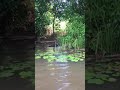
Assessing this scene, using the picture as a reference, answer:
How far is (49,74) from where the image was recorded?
113 inches

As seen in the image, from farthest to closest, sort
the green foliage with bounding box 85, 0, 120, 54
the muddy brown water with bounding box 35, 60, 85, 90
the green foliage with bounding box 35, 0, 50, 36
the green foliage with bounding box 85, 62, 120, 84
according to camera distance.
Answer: the green foliage with bounding box 85, 0, 120, 54, the green foliage with bounding box 35, 0, 50, 36, the green foliage with bounding box 85, 62, 120, 84, the muddy brown water with bounding box 35, 60, 85, 90

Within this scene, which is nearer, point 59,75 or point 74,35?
point 59,75

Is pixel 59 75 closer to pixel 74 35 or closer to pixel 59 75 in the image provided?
pixel 59 75

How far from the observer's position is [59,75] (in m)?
2.85

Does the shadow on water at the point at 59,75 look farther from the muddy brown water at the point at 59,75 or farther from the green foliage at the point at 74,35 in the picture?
the green foliage at the point at 74,35

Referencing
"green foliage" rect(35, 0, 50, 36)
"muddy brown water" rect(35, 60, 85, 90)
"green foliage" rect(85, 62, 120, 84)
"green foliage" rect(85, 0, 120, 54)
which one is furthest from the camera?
"green foliage" rect(85, 0, 120, 54)

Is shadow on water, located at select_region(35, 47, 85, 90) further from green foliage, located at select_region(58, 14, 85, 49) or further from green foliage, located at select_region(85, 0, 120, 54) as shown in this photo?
green foliage, located at select_region(85, 0, 120, 54)

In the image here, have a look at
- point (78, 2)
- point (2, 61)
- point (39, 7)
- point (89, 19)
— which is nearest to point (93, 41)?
point (89, 19)

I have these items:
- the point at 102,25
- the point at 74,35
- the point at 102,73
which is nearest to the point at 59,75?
the point at 102,73

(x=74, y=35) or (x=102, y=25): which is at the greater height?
(x=102, y=25)

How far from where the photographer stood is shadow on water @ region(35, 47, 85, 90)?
2515mm

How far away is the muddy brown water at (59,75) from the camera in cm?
251

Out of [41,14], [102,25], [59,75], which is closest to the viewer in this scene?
[59,75]

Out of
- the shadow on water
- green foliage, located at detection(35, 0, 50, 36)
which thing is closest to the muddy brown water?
the shadow on water
